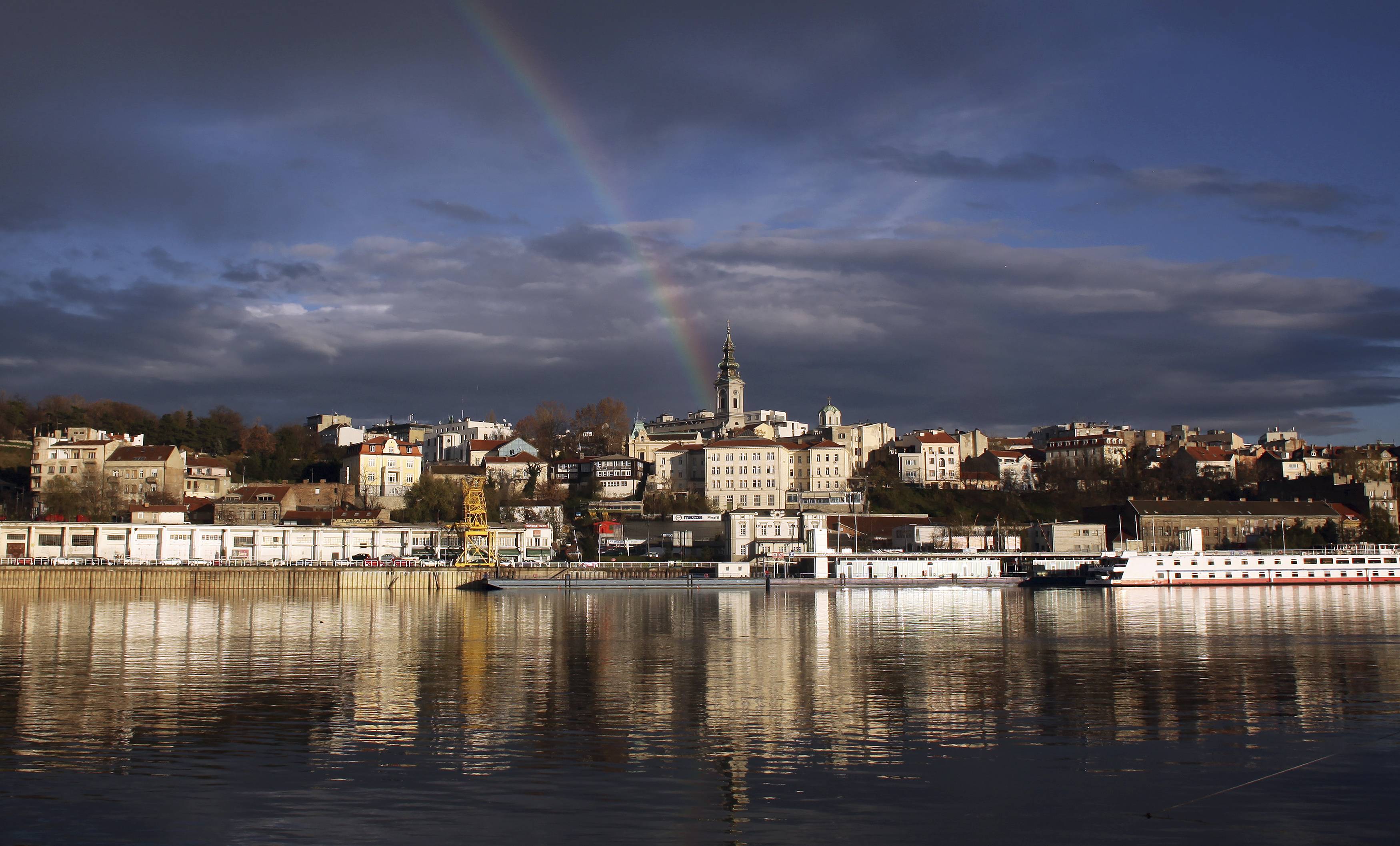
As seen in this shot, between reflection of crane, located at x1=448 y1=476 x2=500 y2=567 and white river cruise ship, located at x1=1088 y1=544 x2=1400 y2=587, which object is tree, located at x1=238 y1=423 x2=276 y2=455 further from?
white river cruise ship, located at x1=1088 y1=544 x2=1400 y2=587

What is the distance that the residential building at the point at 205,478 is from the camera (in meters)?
109

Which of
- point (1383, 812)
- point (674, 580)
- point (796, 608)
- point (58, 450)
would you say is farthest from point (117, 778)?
point (58, 450)

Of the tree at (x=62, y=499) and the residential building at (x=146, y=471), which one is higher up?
the residential building at (x=146, y=471)

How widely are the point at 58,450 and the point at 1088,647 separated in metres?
98.9

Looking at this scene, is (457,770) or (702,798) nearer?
(702,798)

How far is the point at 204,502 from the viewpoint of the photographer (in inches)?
3974

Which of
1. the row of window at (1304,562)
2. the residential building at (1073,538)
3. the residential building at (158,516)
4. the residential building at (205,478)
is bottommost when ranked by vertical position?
the row of window at (1304,562)

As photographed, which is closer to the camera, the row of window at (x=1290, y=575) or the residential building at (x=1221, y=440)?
the row of window at (x=1290, y=575)

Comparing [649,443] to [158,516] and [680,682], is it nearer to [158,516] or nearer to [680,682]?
[158,516]

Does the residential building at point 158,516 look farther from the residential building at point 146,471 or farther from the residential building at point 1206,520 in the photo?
the residential building at point 1206,520

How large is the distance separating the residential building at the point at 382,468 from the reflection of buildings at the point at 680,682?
64316mm

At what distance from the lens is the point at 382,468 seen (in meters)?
117

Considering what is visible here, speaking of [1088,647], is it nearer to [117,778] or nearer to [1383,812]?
[1383,812]

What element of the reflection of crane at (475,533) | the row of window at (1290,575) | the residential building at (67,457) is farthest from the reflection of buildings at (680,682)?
the residential building at (67,457)
